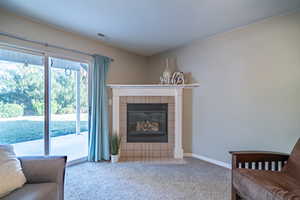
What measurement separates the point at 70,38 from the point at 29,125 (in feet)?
5.06

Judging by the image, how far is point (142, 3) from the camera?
78.1 inches

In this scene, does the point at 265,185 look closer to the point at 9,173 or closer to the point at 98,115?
the point at 9,173

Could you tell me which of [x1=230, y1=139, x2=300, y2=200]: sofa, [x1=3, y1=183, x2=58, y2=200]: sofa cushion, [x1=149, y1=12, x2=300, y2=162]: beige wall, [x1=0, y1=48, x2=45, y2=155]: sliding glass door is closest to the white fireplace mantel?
[x1=149, y1=12, x2=300, y2=162]: beige wall

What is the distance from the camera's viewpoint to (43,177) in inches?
57.3

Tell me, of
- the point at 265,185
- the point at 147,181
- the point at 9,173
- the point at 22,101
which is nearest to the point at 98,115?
the point at 22,101

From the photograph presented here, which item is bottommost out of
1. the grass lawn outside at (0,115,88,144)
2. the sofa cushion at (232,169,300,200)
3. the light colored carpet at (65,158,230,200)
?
the light colored carpet at (65,158,230,200)

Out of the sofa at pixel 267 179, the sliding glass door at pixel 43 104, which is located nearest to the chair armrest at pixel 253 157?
the sofa at pixel 267 179

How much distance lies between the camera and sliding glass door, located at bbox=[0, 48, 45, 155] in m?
2.30

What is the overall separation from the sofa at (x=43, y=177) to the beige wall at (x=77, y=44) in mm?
1741

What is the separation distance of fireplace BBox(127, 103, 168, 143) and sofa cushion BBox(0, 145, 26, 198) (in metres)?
2.16

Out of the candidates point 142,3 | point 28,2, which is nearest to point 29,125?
point 28,2

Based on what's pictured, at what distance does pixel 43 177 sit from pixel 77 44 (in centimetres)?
227

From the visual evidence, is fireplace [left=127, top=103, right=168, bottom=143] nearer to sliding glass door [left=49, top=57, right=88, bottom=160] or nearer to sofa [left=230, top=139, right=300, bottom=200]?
sliding glass door [left=49, top=57, right=88, bottom=160]

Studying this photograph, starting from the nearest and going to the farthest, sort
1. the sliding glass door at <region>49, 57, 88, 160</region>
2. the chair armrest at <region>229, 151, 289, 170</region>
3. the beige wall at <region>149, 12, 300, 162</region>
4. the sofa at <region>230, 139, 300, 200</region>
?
the sofa at <region>230, 139, 300, 200</region>, the chair armrest at <region>229, 151, 289, 170</region>, the beige wall at <region>149, 12, 300, 162</region>, the sliding glass door at <region>49, 57, 88, 160</region>
